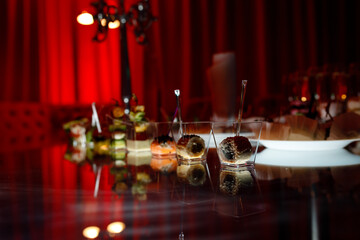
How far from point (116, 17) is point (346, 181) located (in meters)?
1.84

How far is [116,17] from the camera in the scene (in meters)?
2.02

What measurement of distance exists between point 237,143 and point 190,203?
0.78ft

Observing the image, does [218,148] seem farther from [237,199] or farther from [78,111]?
[78,111]

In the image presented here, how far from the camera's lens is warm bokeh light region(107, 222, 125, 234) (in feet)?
0.97

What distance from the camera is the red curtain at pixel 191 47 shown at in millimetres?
3975

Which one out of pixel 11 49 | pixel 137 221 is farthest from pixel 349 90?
pixel 11 49

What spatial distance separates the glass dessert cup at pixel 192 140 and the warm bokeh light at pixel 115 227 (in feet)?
1.23

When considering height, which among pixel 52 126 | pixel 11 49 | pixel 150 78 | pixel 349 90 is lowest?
pixel 52 126

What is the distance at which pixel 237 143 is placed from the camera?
0.59 meters

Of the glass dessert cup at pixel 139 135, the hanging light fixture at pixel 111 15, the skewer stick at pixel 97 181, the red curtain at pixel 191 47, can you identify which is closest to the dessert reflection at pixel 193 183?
the skewer stick at pixel 97 181

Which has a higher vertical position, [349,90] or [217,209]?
[349,90]

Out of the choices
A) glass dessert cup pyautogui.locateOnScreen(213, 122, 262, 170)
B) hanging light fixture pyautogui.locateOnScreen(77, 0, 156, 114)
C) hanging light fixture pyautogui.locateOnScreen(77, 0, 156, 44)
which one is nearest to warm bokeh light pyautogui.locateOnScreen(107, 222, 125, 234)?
glass dessert cup pyautogui.locateOnScreen(213, 122, 262, 170)

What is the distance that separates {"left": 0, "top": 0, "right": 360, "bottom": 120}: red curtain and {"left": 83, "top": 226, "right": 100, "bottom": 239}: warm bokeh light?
3.60 m

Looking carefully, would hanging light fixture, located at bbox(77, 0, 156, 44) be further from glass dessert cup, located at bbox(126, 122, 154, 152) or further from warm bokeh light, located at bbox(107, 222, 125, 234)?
warm bokeh light, located at bbox(107, 222, 125, 234)
